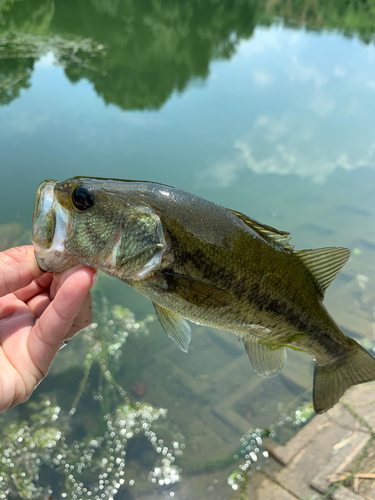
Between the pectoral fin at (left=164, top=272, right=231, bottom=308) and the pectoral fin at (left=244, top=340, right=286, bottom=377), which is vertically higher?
the pectoral fin at (left=164, top=272, right=231, bottom=308)

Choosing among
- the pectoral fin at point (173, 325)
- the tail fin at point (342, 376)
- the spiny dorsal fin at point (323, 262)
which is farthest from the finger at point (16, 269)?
the tail fin at point (342, 376)

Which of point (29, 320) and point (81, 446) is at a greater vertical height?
point (29, 320)

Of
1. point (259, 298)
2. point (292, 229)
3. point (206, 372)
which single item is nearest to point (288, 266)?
point (259, 298)

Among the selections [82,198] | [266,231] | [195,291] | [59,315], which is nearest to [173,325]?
[195,291]

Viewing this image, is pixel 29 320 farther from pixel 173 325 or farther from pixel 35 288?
pixel 173 325

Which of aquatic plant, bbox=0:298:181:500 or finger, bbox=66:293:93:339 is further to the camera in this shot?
aquatic plant, bbox=0:298:181:500

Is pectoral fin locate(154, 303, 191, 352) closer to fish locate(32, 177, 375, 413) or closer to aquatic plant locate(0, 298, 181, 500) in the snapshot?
fish locate(32, 177, 375, 413)

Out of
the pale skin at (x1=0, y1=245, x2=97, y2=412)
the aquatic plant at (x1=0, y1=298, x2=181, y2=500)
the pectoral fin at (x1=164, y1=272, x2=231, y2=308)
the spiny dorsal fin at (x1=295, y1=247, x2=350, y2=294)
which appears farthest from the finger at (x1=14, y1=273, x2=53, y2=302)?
the aquatic plant at (x1=0, y1=298, x2=181, y2=500)
